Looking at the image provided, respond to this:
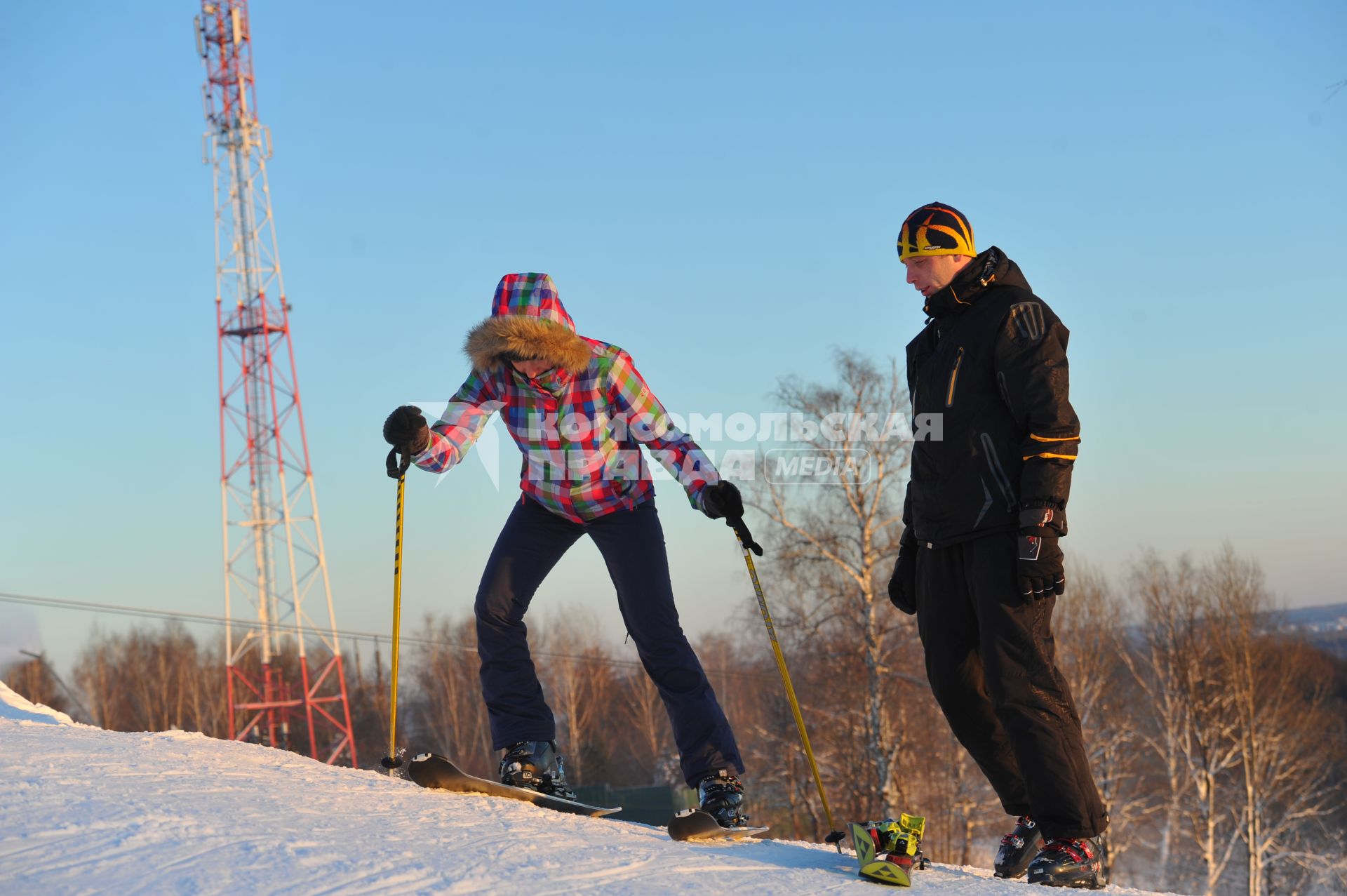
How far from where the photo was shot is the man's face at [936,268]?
11.8 ft

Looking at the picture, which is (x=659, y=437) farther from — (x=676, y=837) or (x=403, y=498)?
(x=676, y=837)

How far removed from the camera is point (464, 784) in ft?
13.1

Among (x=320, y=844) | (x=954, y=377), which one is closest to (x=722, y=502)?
(x=954, y=377)

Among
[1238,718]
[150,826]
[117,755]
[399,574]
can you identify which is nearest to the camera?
[150,826]

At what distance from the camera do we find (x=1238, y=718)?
76.5 feet

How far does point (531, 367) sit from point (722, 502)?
2.92ft

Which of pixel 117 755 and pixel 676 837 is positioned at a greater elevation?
pixel 117 755

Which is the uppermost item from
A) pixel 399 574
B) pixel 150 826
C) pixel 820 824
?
pixel 399 574

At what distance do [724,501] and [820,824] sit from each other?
2235 cm

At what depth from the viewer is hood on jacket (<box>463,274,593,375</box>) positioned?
412 centimetres

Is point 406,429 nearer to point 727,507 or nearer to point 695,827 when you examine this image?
point 727,507

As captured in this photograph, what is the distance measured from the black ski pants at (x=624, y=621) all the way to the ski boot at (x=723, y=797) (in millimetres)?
34

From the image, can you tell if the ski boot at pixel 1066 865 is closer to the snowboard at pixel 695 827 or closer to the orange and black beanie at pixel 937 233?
the snowboard at pixel 695 827

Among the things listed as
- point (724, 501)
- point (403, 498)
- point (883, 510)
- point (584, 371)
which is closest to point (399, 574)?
point (403, 498)
